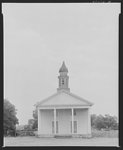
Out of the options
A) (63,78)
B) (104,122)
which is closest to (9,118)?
(63,78)

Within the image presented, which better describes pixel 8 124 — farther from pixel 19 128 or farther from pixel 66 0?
pixel 66 0

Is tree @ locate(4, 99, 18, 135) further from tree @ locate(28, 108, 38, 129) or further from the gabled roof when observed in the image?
tree @ locate(28, 108, 38, 129)

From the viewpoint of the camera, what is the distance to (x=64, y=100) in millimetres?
28969

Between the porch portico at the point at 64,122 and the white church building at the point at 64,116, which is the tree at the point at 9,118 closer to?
the white church building at the point at 64,116

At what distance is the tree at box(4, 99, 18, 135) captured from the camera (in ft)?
85.2

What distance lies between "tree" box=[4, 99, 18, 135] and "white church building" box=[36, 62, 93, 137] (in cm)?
207

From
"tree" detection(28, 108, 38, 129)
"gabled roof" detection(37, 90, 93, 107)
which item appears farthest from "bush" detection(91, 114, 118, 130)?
"tree" detection(28, 108, 38, 129)

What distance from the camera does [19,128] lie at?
2698 cm

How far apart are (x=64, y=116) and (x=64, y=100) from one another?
1.43 m

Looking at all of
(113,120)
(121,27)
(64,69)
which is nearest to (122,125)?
(121,27)

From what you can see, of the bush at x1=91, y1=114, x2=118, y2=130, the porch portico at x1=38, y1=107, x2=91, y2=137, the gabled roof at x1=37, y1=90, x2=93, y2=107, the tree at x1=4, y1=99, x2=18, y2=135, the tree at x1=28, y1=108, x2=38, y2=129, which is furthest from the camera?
the tree at x1=28, y1=108, x2=38, y2=129

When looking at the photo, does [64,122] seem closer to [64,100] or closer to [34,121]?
[64,100]

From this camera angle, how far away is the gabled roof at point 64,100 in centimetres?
2859

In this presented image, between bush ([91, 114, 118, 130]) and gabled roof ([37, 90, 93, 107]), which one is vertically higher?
gabled roof ([37, 90, 93, 107])
